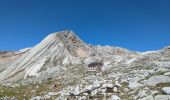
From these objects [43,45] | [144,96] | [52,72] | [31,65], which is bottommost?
[144,96]

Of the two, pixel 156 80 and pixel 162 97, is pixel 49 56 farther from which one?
pixel 162 97

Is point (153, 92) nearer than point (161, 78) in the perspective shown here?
Yes

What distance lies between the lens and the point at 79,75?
3788 centimetres

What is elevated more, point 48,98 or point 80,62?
point 80,62

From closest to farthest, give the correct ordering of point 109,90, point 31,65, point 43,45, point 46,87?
point 109,90
point 46,87
point 31,65
point 43,45

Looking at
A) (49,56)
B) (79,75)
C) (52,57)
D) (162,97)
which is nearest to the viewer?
(162,97)

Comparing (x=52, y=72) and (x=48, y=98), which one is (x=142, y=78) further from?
(x=52, y=72)

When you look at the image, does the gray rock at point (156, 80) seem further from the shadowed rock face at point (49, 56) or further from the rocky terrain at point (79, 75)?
the shadowed rock face at point (49, 56)

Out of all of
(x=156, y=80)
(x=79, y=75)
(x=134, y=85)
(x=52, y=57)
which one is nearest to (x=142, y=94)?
(x=134, y=85)

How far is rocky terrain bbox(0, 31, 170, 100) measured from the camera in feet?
80.4

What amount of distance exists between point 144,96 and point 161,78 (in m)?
3.88

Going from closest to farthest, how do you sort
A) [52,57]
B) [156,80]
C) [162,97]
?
[162,97] → [156,80] → [52,57]

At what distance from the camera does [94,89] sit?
25.6 meters

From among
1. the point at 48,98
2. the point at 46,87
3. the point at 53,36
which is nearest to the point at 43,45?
the point at 53,36
